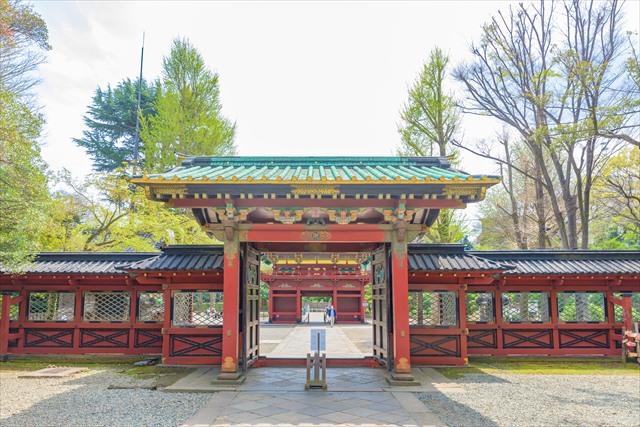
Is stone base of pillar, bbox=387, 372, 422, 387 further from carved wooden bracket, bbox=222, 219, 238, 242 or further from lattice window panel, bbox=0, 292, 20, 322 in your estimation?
lattice window panel, bbox=0, 292, 20, 322

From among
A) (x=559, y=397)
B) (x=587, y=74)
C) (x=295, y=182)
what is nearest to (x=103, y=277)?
(x=295, y=182)

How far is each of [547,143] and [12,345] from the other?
19.2 meters

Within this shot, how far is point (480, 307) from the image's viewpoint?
1150 centimetres

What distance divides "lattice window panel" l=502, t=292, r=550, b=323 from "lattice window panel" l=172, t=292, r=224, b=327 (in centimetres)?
759

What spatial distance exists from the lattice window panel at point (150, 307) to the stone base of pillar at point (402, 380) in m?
6.55

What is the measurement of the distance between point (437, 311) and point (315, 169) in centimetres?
485

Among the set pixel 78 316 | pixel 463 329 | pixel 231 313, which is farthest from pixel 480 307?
pixel 78 316

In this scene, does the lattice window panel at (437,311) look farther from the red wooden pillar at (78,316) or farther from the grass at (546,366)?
the red wooden pillar at (78,316)

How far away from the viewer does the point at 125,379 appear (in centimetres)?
866

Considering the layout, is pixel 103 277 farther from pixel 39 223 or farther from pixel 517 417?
pixel 517 417

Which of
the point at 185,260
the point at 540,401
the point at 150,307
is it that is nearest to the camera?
the point at 540,401

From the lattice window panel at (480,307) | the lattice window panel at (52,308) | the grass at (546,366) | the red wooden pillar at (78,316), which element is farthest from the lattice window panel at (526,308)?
the lattice window panel at (52,308)

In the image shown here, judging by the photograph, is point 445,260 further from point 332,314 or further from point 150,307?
point 332,314

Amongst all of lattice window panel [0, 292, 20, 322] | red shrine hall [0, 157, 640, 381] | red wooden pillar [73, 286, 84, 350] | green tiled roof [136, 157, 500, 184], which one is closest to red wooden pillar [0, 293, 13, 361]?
red shrine hall [0, 157, 640, 381]
